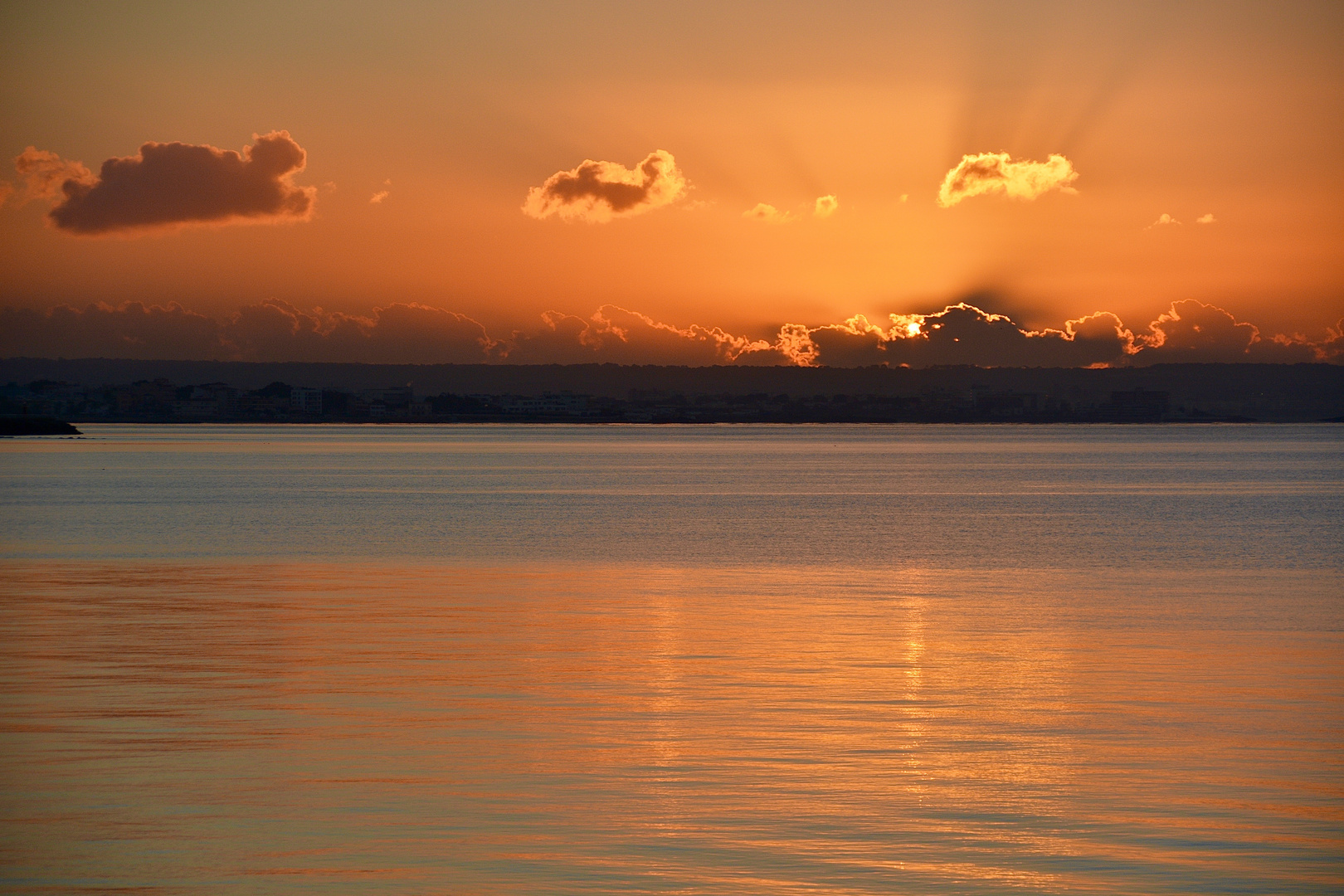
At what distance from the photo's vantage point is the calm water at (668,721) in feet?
34.8

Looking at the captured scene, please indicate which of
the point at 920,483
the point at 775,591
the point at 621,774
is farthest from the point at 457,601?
the point at 920,483

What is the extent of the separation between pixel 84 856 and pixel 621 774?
472 cm

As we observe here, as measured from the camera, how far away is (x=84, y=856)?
34.9 feet

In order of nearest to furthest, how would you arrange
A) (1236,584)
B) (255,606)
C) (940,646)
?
(940,646), (255,606), (1236,584)

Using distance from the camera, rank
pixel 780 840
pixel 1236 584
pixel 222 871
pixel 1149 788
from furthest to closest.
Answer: pixel 1236 584 < pixel 1149 788 < pixel 780 840 < pixel 222 871

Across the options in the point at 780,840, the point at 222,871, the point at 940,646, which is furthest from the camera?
the point at 940,646

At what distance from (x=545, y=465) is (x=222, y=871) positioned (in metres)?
129

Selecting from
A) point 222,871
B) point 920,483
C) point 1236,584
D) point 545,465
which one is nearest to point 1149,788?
point 222,871

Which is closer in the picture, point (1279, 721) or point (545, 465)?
point (1279, 721)

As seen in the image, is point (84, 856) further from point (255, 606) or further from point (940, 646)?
point (255, 606)

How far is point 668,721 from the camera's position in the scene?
15.8 meters

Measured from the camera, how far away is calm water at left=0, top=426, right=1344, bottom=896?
34.8ft

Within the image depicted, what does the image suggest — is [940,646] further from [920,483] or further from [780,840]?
[920,483]

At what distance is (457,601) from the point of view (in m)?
28.2
